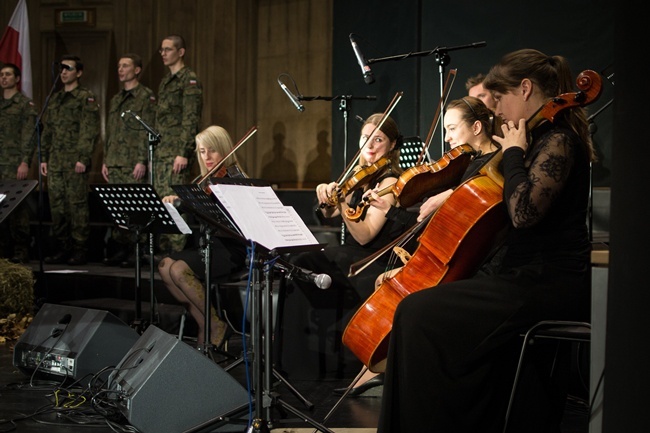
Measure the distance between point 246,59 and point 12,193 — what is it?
4.16 metres

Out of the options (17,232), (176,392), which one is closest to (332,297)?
(176,392)

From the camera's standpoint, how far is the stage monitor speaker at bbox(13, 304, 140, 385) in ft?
11.8

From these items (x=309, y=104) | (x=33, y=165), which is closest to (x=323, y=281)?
(x=309, y=104)

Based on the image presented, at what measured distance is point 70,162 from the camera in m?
6.83

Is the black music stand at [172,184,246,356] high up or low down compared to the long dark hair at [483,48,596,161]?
down

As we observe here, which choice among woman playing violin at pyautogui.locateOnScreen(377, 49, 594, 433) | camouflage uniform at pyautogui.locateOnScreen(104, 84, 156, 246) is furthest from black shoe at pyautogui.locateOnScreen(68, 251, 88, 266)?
woman playing violin at pyautogui.locateOnScreen(377, 49, 594, 433)

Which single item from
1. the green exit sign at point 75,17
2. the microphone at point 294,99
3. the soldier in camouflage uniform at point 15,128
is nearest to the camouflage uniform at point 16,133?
the soldier in camouflage uniform at point 15,128

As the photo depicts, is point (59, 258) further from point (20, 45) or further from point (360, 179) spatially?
point (360, 179)

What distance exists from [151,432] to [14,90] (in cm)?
547

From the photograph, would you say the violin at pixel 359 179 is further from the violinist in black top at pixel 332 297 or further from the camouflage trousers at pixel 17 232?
the camouflage trousers at pixel 17 232

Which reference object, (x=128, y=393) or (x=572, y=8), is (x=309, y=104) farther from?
(x=128, y=393)

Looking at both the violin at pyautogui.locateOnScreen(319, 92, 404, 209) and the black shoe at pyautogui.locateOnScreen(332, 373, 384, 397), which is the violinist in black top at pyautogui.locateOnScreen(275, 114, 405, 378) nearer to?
the violin at pyautogui.locateOnScreen(319, 92, 404, 209)

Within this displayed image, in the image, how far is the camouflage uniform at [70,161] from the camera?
22.0ft

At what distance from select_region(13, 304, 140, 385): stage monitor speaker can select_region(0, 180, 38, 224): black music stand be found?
1.92 feet
